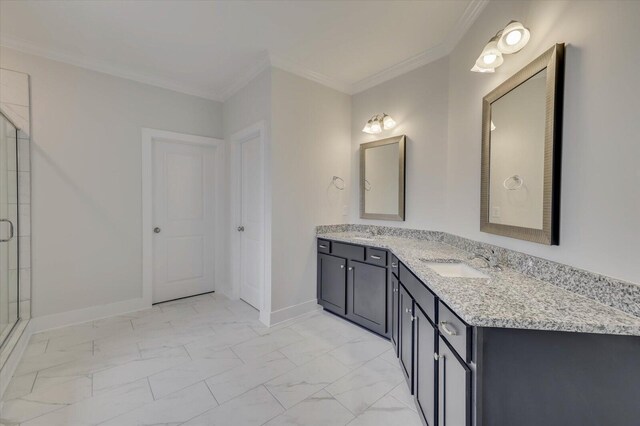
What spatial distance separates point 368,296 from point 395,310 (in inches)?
16.9

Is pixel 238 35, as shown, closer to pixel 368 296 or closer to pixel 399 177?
pixel 399 177

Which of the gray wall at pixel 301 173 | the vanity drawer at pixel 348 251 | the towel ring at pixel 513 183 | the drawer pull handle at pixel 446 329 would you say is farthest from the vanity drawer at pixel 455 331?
the gray wall at pixel 301 173

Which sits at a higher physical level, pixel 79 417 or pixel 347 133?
pixel 347 133

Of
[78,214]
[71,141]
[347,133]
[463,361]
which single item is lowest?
[463,361]

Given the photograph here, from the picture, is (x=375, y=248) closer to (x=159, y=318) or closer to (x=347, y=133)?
(x=347, y=133)

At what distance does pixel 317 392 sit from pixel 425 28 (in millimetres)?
2915

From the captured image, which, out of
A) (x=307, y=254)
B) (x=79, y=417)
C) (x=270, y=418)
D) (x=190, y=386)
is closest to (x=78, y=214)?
(x=79, y=417)

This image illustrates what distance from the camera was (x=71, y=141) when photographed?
272 cm

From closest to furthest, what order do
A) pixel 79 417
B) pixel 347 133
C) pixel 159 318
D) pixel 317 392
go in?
pixel 79 417
pixel 317 392
pixel 159 318
pixel 347 133

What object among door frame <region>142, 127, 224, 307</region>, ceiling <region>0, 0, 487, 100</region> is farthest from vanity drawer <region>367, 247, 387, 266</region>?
door frame <region>142, 127, 224, 307</region>

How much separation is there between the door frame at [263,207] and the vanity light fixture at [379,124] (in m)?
1.16

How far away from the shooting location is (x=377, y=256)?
249 centimetres

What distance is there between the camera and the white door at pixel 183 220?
11.0ft

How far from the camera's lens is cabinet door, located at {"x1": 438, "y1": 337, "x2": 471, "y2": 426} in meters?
1.01
